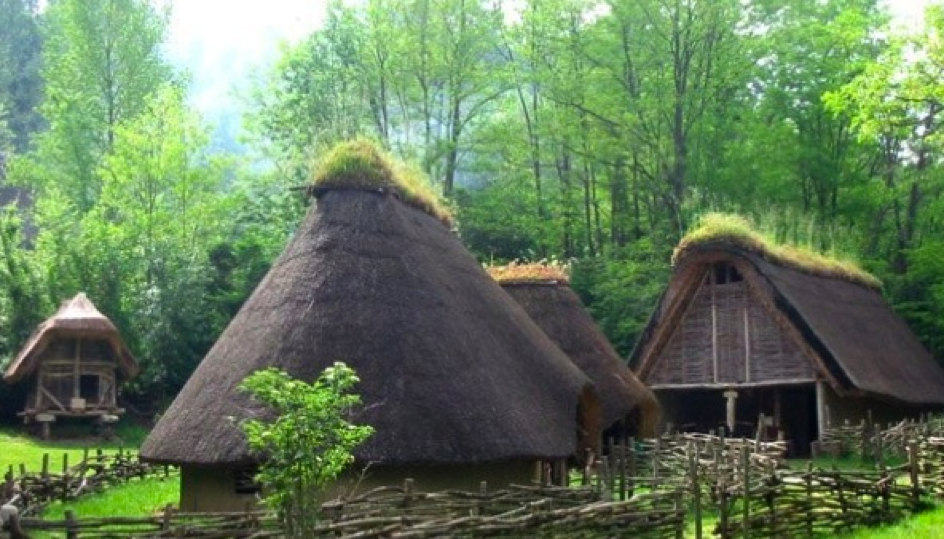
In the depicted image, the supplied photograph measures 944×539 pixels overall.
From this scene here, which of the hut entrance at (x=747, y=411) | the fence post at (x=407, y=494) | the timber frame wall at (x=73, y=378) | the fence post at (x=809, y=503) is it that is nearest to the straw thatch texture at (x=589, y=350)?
the hut entrance at (x=747, y=411)

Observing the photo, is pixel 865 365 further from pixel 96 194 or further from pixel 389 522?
pixel 96 194

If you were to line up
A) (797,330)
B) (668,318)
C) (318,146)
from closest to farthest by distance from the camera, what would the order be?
(318,146)
(797,330)
(668,318)

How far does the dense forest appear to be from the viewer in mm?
42312

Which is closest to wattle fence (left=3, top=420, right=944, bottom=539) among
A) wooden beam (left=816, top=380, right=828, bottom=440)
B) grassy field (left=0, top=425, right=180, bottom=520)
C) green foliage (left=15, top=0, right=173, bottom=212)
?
grassy field (left=0, top=425, right=180, bottom=520)

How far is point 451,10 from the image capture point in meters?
49.4

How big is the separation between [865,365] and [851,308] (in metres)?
3.90

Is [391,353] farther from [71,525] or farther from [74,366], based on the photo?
[74,366]

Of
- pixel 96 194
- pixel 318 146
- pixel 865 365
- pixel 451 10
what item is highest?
pixel 451 10

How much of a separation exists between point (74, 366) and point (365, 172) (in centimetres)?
1784

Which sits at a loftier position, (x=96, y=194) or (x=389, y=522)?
(x=96, y=194)

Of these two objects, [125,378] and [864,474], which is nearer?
[864,474]

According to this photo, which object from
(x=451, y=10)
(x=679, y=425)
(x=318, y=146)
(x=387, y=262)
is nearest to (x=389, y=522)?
(x=387, y=262)

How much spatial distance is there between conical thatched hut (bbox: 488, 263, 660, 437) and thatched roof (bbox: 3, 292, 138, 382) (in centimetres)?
1306

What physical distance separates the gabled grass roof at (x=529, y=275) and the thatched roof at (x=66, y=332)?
12.9 m
